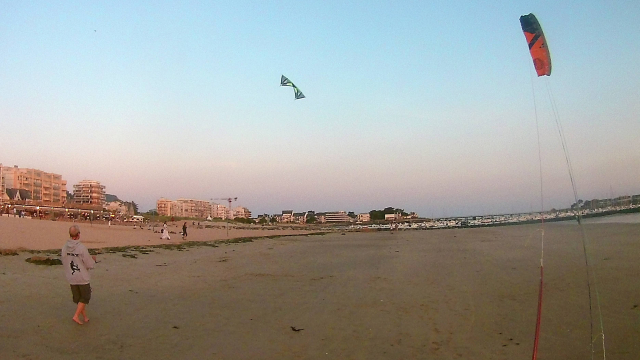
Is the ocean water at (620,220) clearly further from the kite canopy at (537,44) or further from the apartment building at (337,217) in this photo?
the apartment building at (337,217)

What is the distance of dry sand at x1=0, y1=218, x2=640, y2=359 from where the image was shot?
549 centimetres

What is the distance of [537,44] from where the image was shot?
6.04 metres

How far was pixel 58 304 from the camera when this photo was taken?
23.6 ft

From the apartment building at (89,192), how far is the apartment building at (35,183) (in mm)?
13296

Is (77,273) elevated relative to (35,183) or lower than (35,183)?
lower

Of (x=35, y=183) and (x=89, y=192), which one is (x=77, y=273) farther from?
(x=89, y=192)

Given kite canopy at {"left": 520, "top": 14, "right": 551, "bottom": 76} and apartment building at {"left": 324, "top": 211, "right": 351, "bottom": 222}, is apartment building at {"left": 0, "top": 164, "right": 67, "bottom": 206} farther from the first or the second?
apartment building at {"left": 324, "top": 211, "right": 351, "bottom": 222}

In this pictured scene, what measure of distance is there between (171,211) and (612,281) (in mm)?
191115

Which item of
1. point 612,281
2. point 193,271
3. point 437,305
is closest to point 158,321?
point 437,305

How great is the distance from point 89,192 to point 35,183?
32.4 metres

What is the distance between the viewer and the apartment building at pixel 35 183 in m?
87.6

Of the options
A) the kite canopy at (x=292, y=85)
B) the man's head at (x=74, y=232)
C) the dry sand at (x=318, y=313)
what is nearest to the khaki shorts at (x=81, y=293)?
the dry sand at (x=318, y=313)

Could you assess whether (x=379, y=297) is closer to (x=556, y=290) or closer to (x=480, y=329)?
(x=480, y=329)

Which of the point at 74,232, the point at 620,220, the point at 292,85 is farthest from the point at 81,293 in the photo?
the point at 620,220
